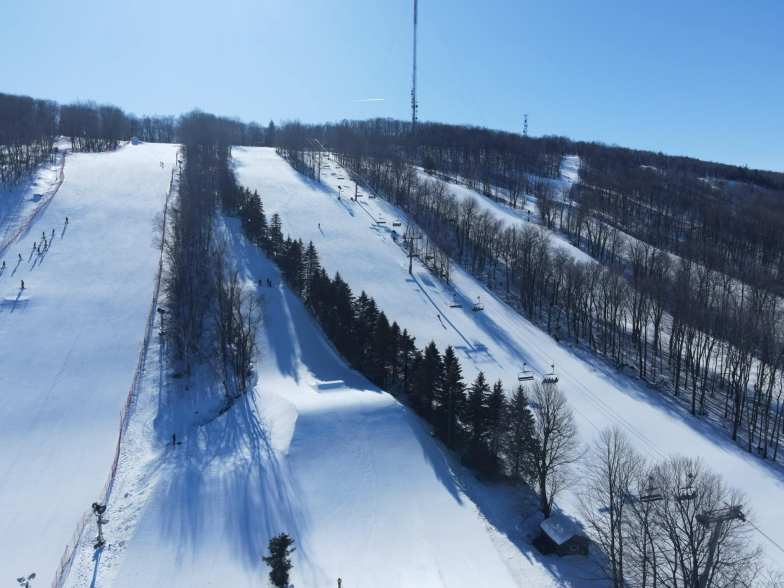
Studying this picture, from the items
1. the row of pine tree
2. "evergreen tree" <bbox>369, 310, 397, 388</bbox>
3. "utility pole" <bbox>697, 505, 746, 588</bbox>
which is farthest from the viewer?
"evergreen tree" <bbox>369, 310, 397, 388</bbox>

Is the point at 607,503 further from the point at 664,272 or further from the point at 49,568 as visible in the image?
the point at 664,272

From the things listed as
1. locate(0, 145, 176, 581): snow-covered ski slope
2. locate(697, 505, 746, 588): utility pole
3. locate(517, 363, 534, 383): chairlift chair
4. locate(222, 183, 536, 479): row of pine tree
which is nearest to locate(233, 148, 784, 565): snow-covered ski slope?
locate(517, 363, 534, 383): chairlift chair

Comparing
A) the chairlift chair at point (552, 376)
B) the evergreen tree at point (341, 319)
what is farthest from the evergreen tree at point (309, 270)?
the chairlift chair at point (552, 376)

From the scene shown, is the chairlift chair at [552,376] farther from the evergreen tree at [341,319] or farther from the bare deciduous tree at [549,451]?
the evergreen tree at [341,319]

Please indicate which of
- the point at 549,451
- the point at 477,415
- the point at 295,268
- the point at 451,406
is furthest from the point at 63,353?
the point at 549,451

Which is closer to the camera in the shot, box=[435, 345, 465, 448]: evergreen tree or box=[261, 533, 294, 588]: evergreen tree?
box=[261, 533, 294, 588]: evergreen tree

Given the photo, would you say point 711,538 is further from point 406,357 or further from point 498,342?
point 498,342

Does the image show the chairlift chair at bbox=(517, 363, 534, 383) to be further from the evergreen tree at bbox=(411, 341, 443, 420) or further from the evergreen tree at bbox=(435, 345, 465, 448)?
the evergreen tree at bbox=(435, 345, 465, 448)

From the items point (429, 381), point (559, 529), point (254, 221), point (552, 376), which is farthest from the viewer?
point (254, 221)
